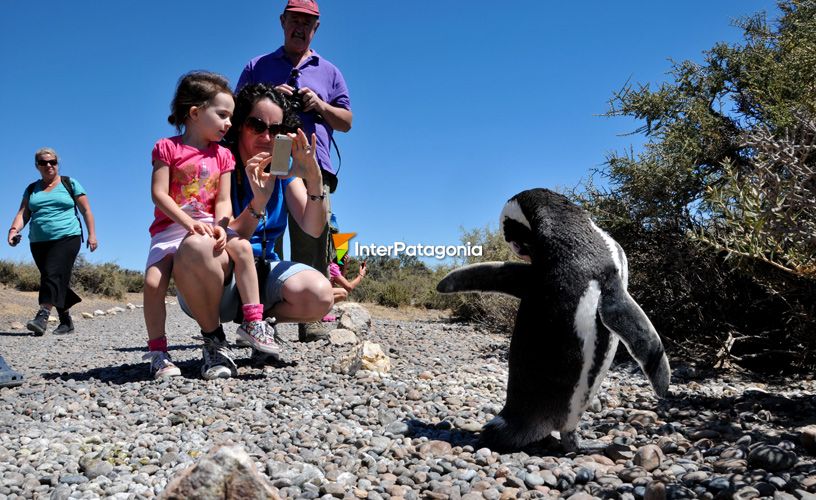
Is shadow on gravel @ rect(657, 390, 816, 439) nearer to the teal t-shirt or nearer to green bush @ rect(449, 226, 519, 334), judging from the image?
green bush @ rect(449, 226, 519, 334)

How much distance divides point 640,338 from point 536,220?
0.64 meters

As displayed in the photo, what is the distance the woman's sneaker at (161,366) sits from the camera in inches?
168

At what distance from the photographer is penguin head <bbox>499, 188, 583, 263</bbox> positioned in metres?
2.70

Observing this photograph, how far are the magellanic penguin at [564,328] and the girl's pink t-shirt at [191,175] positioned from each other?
2.37 metres

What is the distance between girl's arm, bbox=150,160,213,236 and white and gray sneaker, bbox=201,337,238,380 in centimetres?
78

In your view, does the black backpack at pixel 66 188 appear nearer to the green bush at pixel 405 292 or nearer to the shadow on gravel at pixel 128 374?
the shadow on gravel at pixel 128 374

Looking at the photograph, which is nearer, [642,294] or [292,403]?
[292,403]

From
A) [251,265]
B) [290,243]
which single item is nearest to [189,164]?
[251,265]

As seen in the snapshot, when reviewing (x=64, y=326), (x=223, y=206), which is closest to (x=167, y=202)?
(x=223, y=206)

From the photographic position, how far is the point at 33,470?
104 inches

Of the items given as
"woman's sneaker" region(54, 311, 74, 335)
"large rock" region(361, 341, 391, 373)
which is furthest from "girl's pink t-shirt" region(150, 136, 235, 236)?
"woman's sneaker" region(54, 311, 74, 335)

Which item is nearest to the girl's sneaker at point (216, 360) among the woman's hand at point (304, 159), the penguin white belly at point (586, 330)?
the woman's hand at point (304, 159)

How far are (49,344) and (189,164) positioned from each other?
4174 mm

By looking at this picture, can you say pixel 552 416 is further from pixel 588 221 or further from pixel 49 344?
pixel 49 344
